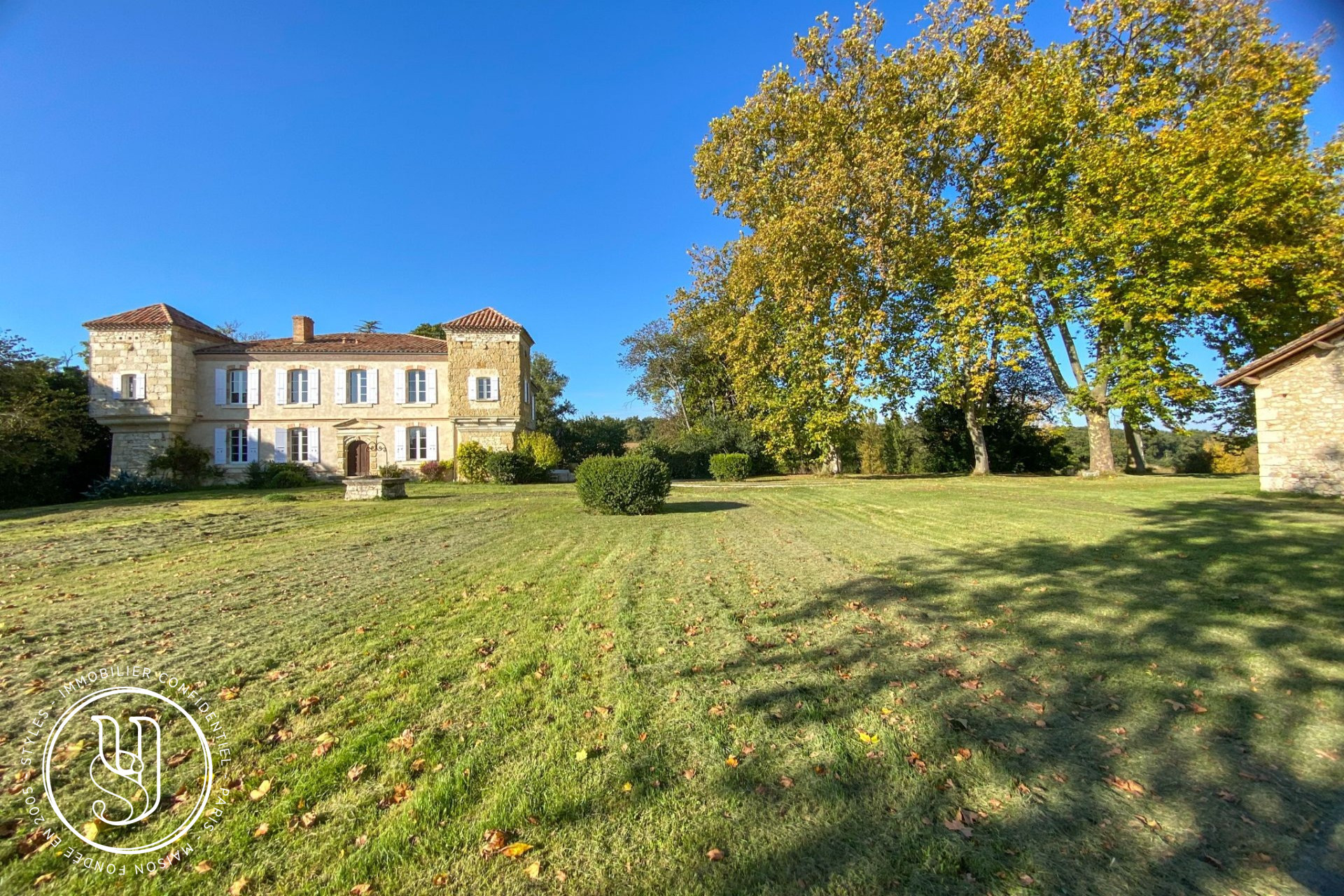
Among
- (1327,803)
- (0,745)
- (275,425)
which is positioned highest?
(275,425)

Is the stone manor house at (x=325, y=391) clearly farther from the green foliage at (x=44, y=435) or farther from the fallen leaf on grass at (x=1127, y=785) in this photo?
the fallen leaf on grass at (x=1127, y=785)

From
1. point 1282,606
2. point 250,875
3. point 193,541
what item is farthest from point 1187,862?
point 193,541

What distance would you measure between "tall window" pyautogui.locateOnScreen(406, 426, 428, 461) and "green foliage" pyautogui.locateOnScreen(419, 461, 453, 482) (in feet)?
1.93

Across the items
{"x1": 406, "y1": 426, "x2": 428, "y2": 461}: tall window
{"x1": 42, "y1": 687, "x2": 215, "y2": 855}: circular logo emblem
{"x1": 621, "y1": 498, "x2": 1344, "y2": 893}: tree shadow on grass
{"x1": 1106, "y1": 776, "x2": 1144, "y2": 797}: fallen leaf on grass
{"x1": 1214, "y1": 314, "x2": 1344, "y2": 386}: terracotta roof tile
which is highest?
{"x1": 1214, "y1": 314, "x2": 1344, "y2": 386}: terracotta roof tile

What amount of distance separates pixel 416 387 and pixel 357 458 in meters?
4.30

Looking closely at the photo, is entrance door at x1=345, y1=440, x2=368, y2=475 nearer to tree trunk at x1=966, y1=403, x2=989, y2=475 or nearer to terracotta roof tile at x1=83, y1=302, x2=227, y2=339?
terracotta roof tile at x1=83, y1=302, x2=227, y2=339

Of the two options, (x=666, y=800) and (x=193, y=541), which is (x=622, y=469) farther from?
(x=666, y=800)

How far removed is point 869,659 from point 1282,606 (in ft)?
13.4

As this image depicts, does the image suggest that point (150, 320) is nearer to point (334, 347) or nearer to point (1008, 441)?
point (334, 347)

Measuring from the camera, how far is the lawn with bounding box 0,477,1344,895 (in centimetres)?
196

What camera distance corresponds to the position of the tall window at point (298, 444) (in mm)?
24844

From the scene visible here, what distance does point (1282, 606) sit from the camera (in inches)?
185

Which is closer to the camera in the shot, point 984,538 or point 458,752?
point 458,752

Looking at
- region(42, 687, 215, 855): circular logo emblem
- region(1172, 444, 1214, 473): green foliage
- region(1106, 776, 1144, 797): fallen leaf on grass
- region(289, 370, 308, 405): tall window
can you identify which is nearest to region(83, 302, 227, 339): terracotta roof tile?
region(289, 370, 308, 405): tall window
